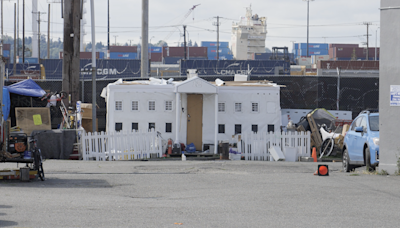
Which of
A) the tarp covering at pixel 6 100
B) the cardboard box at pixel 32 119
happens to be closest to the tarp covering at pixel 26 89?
the tarp covering at pixel 6 100

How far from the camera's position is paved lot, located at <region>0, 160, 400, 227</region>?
6.73 metres

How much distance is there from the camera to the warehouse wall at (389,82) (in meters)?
11.7

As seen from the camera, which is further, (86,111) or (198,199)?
(86,111)

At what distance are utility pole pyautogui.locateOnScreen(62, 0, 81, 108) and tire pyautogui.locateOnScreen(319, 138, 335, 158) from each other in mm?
9938

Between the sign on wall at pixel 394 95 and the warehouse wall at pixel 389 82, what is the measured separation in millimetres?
70

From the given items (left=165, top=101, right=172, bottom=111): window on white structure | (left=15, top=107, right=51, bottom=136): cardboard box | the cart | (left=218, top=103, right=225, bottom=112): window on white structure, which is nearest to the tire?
(left=218, top=103, right=225, bottom=112): window on white structure

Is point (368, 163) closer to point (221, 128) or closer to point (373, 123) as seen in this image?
point (373, 123)

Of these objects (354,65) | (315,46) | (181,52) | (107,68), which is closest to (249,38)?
(315,46)

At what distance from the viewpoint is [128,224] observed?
6457mm

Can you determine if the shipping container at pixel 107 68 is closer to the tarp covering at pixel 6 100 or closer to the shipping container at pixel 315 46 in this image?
the tarp covering at pixel 6 100

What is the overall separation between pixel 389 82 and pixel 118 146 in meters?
9.74

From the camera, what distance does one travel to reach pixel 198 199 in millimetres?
8523

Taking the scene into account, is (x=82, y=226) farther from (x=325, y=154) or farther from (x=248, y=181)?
(x=325, y=154)

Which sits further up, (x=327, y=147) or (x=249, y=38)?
(x=249, y=38)
